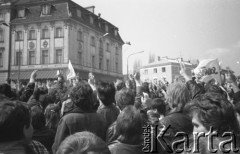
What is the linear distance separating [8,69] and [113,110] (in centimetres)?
3254

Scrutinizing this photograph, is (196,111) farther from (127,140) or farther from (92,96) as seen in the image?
(92,96)

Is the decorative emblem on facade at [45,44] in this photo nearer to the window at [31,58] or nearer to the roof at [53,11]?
the window at [31,58]

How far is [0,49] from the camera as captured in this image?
34406mm

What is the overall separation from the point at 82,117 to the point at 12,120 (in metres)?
1.28

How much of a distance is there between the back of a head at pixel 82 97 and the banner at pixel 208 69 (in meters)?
6.65

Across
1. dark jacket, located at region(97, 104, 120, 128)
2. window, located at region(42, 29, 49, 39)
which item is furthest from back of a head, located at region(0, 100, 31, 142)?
window, located at region(42, 29, 49, 39)

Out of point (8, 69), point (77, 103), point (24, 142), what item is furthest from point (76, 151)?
point (8, 69)

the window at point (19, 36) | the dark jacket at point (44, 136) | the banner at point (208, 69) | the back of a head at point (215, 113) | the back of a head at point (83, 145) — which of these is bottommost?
the dark jacket at point (44, 136)

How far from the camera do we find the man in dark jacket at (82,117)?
318 cm

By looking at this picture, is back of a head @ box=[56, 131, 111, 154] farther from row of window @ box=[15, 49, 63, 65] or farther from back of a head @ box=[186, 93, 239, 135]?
row of window @ box=[15, 49, 63, 65]

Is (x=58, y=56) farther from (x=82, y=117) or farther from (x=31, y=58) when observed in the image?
(x=82, y=117)

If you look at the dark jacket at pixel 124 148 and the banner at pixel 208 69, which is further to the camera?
the banner at pixel 208 69

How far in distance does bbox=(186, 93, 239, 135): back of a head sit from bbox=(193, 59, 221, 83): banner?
24.4 feet

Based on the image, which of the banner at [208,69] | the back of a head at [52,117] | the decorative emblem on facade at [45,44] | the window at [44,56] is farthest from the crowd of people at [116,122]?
the decorative emblem on facade at [45,44]
